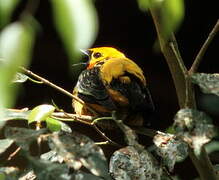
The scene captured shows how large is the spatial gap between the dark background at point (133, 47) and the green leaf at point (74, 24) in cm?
283

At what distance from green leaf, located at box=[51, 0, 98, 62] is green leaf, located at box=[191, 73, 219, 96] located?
542mm

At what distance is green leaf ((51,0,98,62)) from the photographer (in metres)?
0.50

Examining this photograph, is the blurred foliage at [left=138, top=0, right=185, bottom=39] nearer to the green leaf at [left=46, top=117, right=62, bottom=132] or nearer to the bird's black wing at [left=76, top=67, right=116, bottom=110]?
the green leaf at [left=46, top=117, right=62, bottom=132]

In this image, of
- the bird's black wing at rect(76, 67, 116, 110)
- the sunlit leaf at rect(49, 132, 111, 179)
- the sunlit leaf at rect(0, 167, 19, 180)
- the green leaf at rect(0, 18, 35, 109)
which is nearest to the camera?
the green leaf at rect(0, 18, 35, 109)

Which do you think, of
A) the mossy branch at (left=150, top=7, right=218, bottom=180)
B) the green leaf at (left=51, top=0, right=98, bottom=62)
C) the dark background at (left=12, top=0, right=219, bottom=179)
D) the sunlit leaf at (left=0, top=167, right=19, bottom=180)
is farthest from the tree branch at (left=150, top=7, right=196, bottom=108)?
the dark background at (left=12, top=0, right=219, bottom=179)

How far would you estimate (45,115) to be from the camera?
40.7 inches

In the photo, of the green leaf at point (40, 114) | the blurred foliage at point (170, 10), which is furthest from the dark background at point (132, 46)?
the blurred foliage at point (170, 10)

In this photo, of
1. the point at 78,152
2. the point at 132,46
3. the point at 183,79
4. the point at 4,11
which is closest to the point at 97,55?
the point at 132,46

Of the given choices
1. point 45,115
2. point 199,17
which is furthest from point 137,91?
point 199,17

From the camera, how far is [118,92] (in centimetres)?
190

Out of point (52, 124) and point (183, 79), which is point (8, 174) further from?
point (183, 79)

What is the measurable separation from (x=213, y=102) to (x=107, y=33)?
127 centimetres

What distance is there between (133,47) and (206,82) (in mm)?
2669

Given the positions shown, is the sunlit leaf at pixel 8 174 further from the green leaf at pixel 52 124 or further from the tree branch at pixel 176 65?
the tree branch at pixel 176 65
